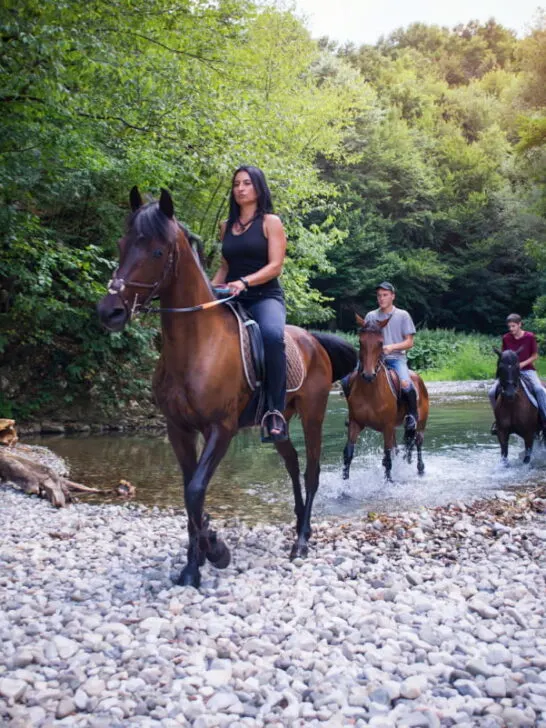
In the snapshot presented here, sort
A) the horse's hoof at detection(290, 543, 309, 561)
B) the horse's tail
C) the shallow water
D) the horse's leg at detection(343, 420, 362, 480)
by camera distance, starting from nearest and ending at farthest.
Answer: the horse's hoof at detection(290, 543, 309, 561) → the horse's tail → the shallow water → the horse's leg at detection(343, 420, 362, 480)

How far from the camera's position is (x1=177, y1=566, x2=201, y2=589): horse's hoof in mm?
5078

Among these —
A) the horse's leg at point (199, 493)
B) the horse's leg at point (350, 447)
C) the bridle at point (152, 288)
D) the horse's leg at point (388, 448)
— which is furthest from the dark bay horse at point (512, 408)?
the horse's leg at point (199, 493)

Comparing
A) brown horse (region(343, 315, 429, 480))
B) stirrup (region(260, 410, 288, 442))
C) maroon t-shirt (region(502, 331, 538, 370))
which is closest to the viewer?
stirrup (region(260, 410, 288, 442))

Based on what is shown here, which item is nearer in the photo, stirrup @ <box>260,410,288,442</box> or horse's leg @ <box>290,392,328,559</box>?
stirrup @ <box>260,410,288,442</box>

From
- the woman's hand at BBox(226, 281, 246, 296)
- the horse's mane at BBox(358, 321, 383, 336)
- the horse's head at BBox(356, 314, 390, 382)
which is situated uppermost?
the woman's hand at BBox(226, 281, 246, 296)

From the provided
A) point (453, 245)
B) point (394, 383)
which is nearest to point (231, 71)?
point (394, 383)

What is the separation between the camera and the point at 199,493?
16.6 ft

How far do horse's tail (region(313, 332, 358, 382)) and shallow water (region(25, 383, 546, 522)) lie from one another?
207 cm

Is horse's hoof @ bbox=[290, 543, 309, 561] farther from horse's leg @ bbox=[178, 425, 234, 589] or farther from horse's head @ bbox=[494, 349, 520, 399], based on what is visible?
horse's head @ bbox=[494, 349, 520, 399]

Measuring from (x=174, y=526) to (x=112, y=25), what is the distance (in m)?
7.91

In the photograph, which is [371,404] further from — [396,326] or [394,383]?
[396,326]

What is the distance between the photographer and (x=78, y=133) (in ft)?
35.3

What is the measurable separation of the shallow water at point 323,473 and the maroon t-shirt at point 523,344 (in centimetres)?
202

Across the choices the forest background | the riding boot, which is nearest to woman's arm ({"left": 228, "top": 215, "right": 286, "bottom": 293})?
the forest background
